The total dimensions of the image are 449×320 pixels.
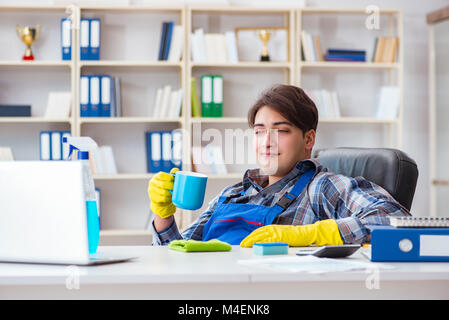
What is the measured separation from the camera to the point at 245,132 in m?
4.18

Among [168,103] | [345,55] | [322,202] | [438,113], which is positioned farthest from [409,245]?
[438,113]

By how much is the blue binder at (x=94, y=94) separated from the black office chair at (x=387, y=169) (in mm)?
2247

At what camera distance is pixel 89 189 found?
115 centimetres

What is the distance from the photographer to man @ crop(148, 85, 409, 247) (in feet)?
4.91

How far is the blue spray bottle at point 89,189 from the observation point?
3.71 feet

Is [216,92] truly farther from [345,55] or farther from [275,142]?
[275,142]

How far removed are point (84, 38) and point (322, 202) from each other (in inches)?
104

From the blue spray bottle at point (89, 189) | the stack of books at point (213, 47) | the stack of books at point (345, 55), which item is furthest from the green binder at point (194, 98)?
the blue spray bottle at point (89, 189)

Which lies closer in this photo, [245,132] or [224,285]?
[224,285]

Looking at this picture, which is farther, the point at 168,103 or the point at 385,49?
the point at 385,49

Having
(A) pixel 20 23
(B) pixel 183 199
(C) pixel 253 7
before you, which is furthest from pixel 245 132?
(B) pixel 183 199

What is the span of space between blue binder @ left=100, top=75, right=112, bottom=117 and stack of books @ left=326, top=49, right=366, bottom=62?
4.91ft
